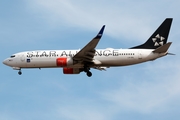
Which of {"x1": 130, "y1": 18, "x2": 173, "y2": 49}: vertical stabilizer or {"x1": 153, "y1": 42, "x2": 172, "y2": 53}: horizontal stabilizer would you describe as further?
{"x1": 130, "y1": 18, "x2": 173, "y2": 49}: vertical stabilizer

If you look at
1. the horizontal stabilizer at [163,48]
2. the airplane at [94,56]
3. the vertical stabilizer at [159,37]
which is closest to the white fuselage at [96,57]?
the airplane at [94,56]

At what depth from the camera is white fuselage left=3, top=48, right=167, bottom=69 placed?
63625mm

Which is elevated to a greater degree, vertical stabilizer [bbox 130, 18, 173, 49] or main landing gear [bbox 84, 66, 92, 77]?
vertical stabilizer [bbox 130, 18, 173, 49]

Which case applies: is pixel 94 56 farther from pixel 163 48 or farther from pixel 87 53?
pixel 163 48

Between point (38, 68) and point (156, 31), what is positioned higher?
point (156, 31)

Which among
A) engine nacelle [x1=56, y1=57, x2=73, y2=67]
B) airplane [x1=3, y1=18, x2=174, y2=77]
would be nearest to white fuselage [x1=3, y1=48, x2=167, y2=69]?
airplane [x1=3, y1=18, x2=174, y2=77]

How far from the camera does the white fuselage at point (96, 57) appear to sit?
6362 cm

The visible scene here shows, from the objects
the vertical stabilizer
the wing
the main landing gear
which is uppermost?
the vertical stabilizer

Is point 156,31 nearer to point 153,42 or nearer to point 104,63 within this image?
point 153,42

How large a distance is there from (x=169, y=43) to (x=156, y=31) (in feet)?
19.0

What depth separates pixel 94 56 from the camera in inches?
2542

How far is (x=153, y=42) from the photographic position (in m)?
65.9

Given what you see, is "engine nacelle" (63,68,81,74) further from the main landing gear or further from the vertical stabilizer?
the vertical stabilizer

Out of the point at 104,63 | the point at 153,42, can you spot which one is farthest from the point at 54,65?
the point at 153,42
